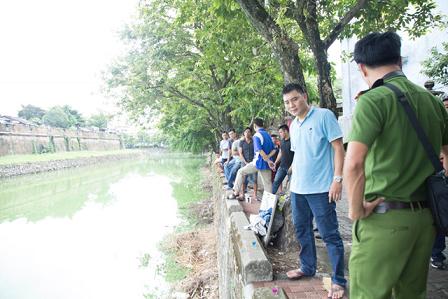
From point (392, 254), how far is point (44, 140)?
42.3 metres

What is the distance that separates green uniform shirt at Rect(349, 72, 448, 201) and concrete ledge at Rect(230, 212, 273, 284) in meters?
1.62

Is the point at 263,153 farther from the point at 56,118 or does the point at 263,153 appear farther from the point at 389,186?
the point at 56,118

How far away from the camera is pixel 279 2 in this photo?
4.43 meters

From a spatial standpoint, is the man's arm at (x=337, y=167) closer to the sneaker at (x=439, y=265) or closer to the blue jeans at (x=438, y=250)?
the blue jeans at (x=438, y=250)

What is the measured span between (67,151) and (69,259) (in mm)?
36265

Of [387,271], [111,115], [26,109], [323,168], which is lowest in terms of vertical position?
[387,271]

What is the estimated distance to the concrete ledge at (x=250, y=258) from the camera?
2941mm

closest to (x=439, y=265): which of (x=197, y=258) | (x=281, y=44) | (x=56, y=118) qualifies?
(x=281, y=44)

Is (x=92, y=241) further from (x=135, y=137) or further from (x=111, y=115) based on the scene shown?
(x=135, y=137)

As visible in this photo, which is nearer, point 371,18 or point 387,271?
point 387,271

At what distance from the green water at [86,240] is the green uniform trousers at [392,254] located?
5.91 metres

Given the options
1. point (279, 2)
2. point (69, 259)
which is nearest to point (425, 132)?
point (279, 2)

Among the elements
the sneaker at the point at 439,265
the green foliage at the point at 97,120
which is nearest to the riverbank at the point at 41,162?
the green foliage at the point at 97,120

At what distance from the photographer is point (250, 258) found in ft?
9.87
